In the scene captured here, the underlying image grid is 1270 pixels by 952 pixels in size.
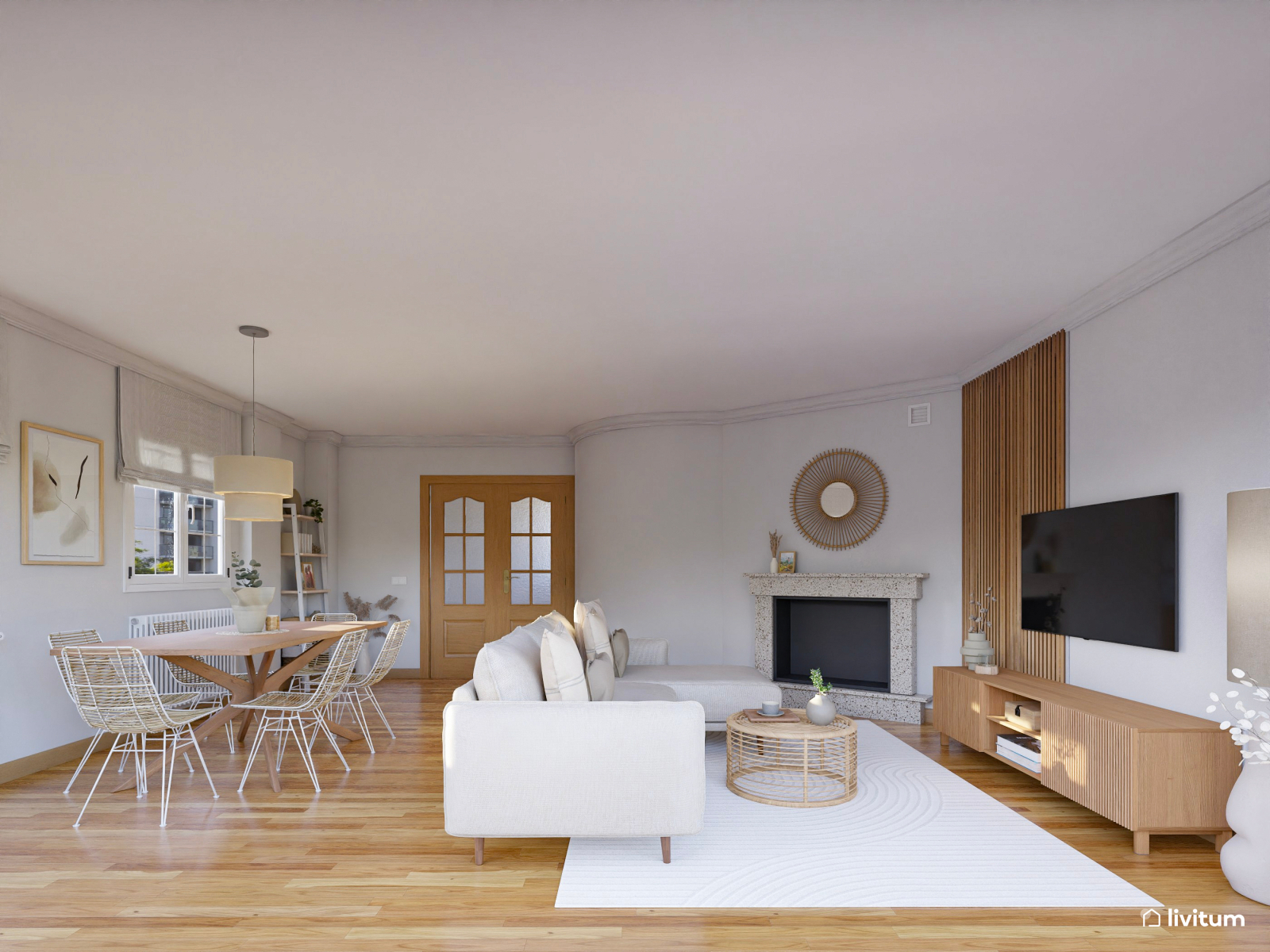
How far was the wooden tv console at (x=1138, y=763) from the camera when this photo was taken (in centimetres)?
332

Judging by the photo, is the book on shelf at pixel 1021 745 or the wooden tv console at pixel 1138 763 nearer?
the wooden tv console at pixel 1138 763

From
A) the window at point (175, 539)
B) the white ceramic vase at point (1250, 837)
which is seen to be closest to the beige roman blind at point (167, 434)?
the window at point (175, 539)

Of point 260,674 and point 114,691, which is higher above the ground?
point 114,691

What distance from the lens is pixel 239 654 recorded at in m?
4.19

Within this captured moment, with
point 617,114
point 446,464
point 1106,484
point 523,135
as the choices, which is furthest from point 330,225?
point 446,464

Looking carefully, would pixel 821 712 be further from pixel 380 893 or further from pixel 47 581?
pixel 47 581

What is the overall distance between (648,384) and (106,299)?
364cm

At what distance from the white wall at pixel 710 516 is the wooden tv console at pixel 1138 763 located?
258 cm

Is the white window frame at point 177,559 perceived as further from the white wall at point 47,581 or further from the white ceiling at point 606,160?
the white ceiling at point 606,160

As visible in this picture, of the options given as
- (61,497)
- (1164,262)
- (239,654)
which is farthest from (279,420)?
(1164,262)

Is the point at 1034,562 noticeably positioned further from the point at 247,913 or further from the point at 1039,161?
the point at 247,913

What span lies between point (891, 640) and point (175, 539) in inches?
216

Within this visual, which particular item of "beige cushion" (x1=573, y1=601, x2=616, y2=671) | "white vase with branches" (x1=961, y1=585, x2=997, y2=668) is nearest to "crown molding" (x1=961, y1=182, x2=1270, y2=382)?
"white vase with branches" (x1=961, y1=585, x2=997, y2=668)

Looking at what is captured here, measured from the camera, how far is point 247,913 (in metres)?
2.83
